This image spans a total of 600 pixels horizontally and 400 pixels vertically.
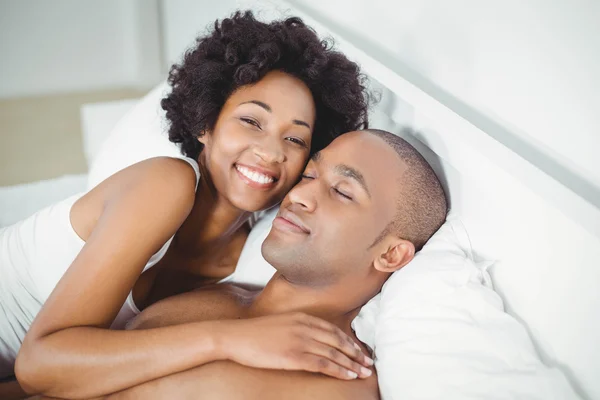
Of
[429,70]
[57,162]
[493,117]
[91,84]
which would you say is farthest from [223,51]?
[91,84]

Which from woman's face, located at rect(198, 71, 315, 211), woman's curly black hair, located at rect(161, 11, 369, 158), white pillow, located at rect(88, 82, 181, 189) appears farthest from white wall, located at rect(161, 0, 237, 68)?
woman's face, located at rect(198, 71, 315, 211)

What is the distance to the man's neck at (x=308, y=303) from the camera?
4.83 ft

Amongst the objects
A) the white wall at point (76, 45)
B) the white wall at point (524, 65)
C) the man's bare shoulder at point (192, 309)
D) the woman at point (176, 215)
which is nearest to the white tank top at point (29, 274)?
the woman at point (176, 215)

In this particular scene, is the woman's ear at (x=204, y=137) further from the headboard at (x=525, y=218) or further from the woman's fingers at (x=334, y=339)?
the woman's fingers at (x=334, y=339)

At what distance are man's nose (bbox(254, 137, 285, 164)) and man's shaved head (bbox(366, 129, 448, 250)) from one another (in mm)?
281

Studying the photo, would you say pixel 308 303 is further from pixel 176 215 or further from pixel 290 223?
pixel 176 215

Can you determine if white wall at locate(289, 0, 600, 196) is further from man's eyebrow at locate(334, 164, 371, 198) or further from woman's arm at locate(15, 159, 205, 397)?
woman's arm at locate(15, 159, 205, 397)

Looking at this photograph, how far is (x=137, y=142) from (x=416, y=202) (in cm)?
115

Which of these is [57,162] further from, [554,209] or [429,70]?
[554,209]

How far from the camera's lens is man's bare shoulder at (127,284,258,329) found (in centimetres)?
145

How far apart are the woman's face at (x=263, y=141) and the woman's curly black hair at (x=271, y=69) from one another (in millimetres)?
68

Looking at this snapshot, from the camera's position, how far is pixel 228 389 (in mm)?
1198

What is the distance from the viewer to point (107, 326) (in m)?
1.34

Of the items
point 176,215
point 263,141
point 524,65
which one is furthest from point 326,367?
point 524,65
